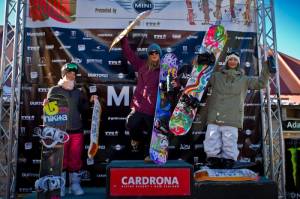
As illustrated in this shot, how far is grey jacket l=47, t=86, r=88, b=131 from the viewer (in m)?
3.88

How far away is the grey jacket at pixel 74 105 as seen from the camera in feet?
12.7

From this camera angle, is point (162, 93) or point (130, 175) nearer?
point (130, 175)

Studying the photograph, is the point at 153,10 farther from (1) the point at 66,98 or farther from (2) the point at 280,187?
(2) the point at 280,187

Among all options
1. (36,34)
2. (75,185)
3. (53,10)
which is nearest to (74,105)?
(75,185)

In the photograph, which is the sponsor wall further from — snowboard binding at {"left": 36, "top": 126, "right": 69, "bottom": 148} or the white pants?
snowboard binding at {"left": 36, "top": 126, "right": 69, "bottom": 148}

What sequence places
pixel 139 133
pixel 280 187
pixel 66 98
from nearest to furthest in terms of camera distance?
pixel 66 98
pixel 139 133
pixel 280 187

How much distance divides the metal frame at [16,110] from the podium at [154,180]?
5.52 feet

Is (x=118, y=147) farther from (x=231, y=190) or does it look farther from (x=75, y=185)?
(x=231, y=190)

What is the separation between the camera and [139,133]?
4043mm

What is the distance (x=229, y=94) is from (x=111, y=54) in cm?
170

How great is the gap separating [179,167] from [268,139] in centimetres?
186

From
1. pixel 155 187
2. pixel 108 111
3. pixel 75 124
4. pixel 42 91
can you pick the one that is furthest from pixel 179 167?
pixel 42 91

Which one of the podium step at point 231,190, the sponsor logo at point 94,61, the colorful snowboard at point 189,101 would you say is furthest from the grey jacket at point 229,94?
the sponsor logo at point 94,61

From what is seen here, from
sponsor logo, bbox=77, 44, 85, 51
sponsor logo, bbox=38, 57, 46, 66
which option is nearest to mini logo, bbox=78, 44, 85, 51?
sponsor logo, bbox=77, 44, 85, 51
